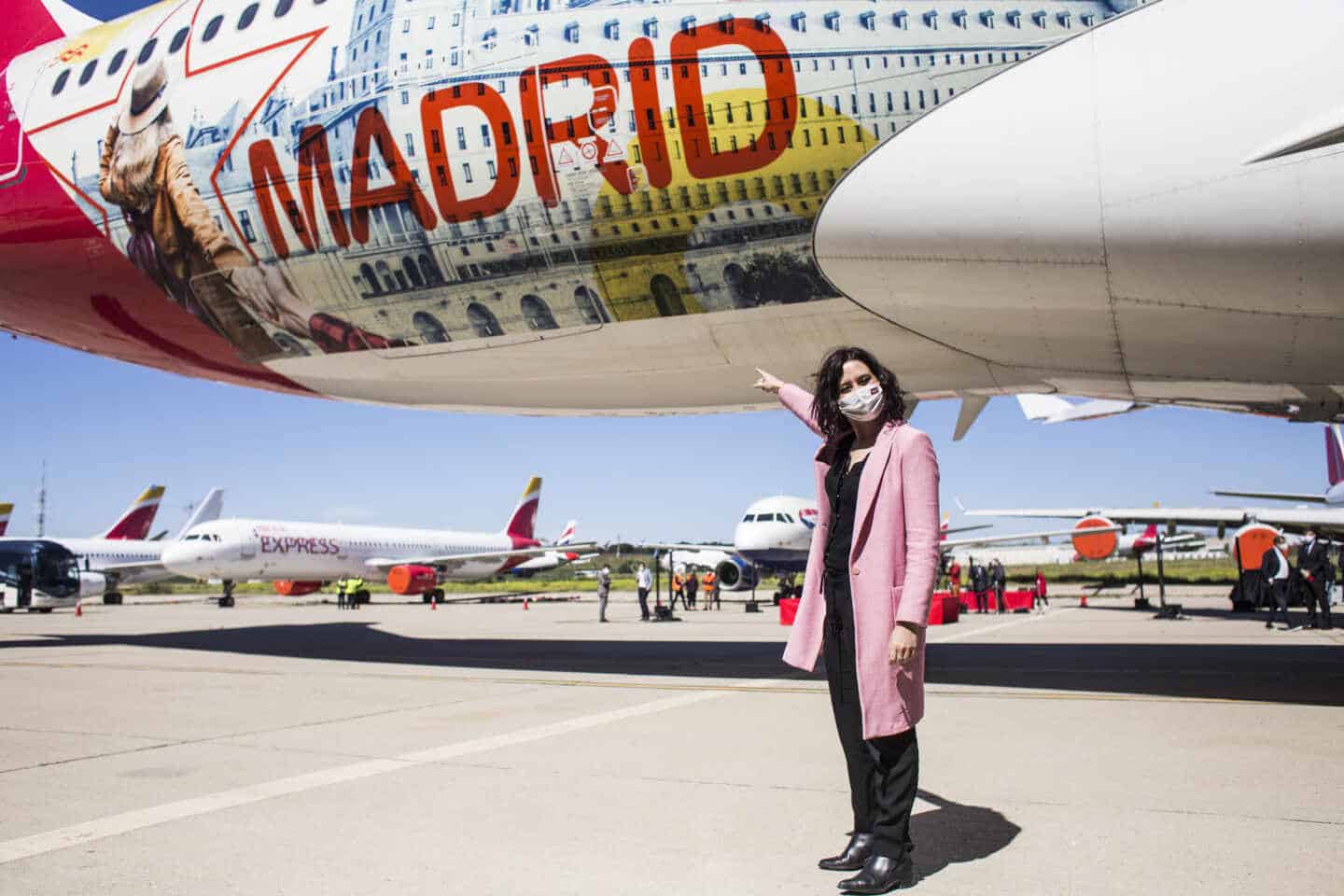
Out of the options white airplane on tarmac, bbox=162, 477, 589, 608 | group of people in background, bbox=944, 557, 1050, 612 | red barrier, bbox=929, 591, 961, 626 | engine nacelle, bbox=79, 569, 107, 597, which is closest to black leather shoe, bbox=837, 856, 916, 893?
red barrier, bbox=929, 591, 961, 626

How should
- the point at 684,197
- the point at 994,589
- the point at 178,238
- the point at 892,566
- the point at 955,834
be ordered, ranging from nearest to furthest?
the point at 892,566
the point at 955,834
the point at 684,197
the point at 178,238
the point at 994,589

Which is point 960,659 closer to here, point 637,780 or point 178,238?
point 637,780

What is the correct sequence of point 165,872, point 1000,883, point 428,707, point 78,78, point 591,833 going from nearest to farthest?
point 1000,883, point 165,872, point 591,833, point 428,707, point 78,78

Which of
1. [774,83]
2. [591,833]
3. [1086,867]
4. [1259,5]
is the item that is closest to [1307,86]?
[1259,5]

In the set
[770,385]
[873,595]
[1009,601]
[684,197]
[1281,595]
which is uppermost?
[684,197]

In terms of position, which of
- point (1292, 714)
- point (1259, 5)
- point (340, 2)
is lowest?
point (1292, 714)

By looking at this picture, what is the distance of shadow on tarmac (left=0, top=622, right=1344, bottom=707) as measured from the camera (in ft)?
26.8

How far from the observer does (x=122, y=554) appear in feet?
135

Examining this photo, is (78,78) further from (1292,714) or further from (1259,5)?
(1292,714)

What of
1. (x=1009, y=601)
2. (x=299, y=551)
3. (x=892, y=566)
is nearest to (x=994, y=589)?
(x=1009, y=601)

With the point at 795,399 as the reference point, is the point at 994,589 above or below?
below

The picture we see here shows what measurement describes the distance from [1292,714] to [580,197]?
5964 millimetres

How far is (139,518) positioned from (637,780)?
5090cm

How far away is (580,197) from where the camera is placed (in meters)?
7.45
